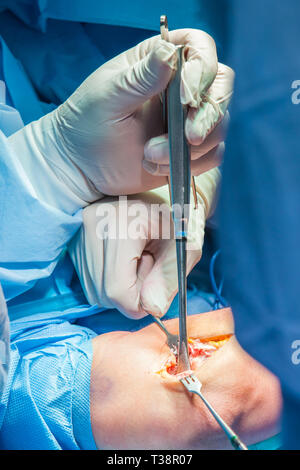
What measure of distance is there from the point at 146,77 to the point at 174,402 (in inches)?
28.0

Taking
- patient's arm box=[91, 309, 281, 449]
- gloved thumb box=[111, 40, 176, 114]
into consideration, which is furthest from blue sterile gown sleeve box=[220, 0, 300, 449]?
gloved thumb box=[111, 40, 176, 114]

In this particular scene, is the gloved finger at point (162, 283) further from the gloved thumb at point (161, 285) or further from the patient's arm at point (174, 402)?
the patient's arm at point (174, 402)

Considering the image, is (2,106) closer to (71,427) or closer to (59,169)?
(59,169)

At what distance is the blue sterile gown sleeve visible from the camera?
485 millimetres

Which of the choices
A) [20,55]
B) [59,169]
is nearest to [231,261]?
[59,169]

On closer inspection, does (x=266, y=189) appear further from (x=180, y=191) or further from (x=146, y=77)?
(x=146, y=77)

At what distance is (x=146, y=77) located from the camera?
0.90 metres

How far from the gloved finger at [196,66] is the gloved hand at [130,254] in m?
0.40

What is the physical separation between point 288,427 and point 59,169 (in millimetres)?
883

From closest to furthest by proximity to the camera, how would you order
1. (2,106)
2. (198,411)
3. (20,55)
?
(198,411), (2,106), (20,55)

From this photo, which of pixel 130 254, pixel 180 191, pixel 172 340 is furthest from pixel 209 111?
pixel 172 340

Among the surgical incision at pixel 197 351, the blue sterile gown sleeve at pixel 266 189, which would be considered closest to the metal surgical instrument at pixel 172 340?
the surgical incision at pixel 197 351

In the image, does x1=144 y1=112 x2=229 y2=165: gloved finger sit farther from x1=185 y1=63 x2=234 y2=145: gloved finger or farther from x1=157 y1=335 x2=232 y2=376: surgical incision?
x1=157 y1=335 x2=232 y2=376: surgical incision
